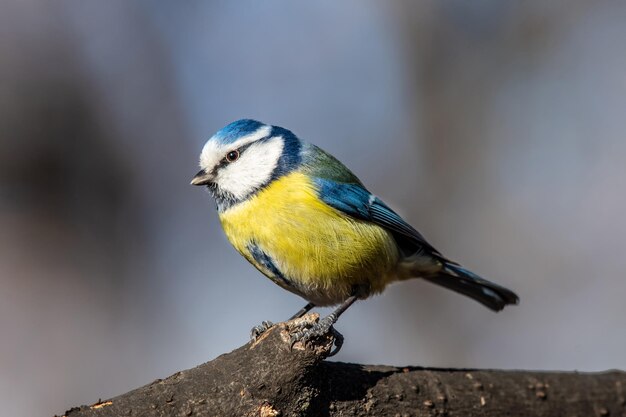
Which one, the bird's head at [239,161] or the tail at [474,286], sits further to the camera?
the tail at [474,286]

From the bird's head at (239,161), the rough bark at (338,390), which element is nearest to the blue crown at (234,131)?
the bird's head at (239,161)

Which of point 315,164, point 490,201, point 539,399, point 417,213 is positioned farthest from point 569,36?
point 539,399

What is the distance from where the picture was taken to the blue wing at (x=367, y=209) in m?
2.60

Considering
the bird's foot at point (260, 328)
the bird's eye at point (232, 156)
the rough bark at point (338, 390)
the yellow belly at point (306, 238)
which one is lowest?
the rough bark at point (338, 390)

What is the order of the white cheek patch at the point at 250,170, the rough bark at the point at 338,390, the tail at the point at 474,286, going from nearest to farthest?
1. the rough bark at the point at 338,390
2. the white cheek patch at the point at 250,170
3. the tail at the point at 474,286

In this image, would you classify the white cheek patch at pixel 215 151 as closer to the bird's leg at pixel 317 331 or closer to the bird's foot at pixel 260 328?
the bird's foot at pixel 260 328

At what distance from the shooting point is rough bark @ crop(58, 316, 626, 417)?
1884 mm

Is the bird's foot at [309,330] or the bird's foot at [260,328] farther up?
the bird's foot at [260,328]

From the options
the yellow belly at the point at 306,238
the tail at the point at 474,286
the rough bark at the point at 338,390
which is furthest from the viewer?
the tail at the point at 474,286

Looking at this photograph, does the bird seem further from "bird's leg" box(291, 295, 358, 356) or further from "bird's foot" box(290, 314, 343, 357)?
"bird's foot" box(290, 314, 343, 357)

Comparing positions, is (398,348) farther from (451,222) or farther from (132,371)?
(132,371)

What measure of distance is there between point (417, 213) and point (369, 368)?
2165 mm

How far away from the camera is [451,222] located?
436 cm

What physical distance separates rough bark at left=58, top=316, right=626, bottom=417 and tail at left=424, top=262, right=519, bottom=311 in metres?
0.67
